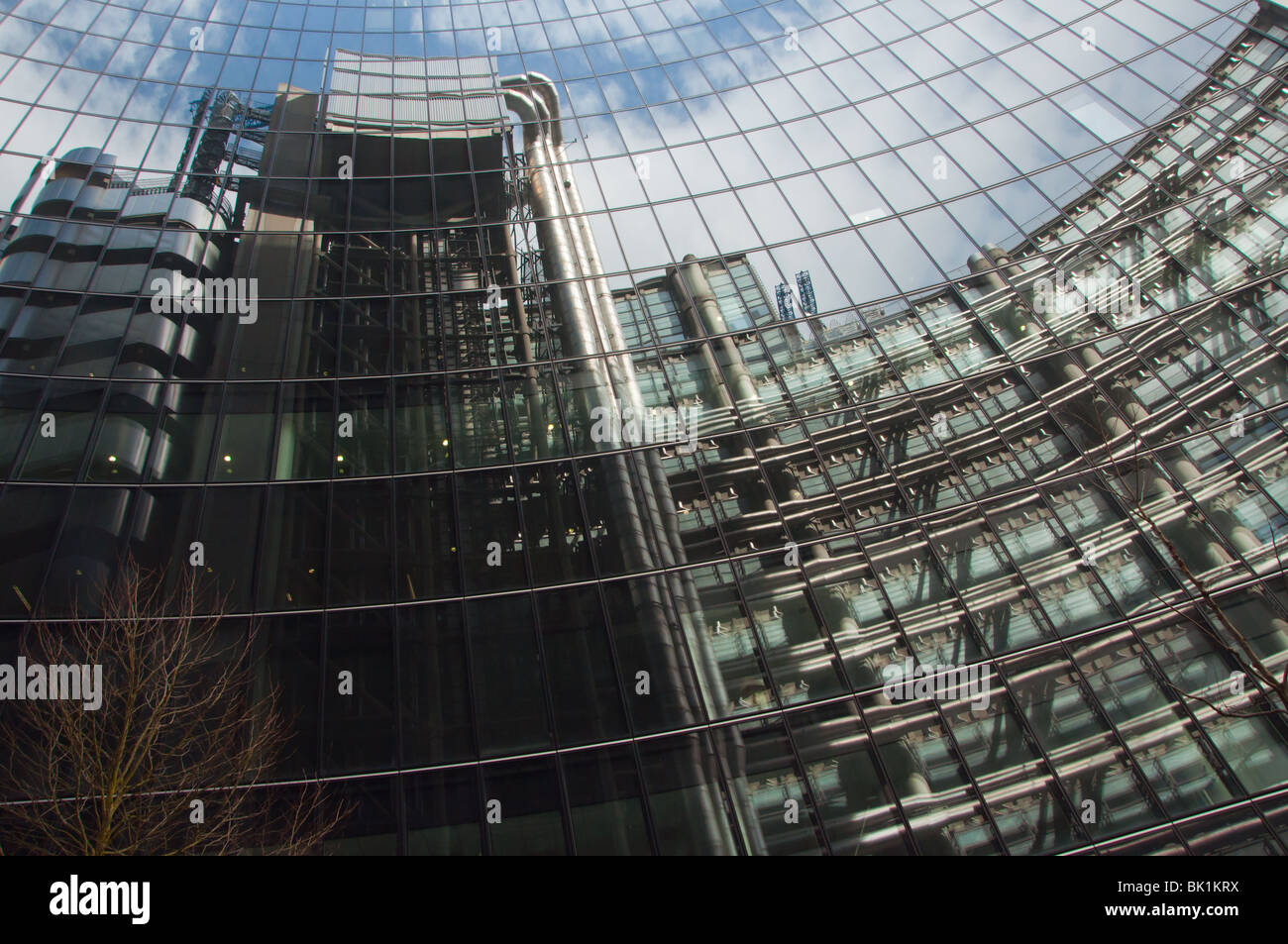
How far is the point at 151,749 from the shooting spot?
584 inches

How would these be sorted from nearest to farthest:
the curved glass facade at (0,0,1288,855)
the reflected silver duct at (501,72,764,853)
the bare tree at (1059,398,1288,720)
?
the curved glass facade at (0,0,1288,855)
the bare tree at (1059,398,1288,720)
the reflected silver duct at (501,72,764,853)

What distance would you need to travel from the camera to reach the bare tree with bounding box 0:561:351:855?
1422 centimetres

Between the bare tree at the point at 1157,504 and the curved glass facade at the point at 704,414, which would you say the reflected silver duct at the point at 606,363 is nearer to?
the curved glass facade at the point at 704,414

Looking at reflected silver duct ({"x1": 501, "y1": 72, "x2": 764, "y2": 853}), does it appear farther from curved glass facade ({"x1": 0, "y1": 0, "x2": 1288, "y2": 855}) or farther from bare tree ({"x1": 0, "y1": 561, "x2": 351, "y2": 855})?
bare tree ({"x1": 0, "y1": 561, "x2": 351, "y2": 855})

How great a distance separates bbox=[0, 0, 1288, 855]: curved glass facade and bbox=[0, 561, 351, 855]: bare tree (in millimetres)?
739

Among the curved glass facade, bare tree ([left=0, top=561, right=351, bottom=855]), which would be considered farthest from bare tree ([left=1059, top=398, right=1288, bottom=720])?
bare tree ([left=0, top=561, right=351, bottom=855])

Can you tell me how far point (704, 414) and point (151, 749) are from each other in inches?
597

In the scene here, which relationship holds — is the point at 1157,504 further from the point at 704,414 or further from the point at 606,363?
the point at 606,363

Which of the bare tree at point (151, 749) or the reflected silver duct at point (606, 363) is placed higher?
the reflected silver duct at point (606, 363)

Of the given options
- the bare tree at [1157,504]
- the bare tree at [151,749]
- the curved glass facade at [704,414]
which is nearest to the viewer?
the bare tree at [151,749]

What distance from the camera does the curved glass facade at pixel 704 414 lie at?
1723cm

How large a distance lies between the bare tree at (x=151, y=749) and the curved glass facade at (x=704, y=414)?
2.42 feet

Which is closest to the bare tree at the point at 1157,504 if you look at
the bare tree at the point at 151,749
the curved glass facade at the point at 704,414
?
the curved glass facade at the point at 704,414
